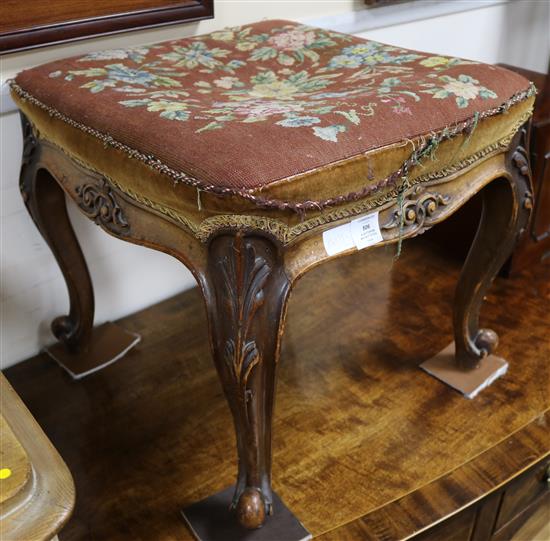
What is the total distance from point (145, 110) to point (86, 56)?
0.23 metres

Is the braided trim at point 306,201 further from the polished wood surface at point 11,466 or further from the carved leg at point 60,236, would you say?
the polished wood surface at point 11,466

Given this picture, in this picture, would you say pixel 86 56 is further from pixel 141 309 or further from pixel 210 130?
pixel 141 309

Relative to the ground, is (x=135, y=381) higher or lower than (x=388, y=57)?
lower

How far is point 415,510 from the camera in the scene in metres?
0.77

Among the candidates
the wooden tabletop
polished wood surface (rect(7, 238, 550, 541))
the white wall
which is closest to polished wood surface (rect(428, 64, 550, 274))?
polished wood surface (rect(7, 238, 550, 541))

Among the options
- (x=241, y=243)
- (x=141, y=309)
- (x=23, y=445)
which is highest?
(x=241, y=243)

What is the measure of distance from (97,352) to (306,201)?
0.57 m

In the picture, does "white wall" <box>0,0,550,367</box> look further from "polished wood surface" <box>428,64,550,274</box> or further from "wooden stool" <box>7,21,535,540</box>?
"polished wood surface" <box>428,64,550,274</box>

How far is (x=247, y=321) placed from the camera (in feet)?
1.96

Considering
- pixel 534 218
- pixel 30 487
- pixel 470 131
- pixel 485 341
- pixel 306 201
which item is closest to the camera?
pixel 30 487

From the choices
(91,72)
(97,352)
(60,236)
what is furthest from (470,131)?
(97,352)

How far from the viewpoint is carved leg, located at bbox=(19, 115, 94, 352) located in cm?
84

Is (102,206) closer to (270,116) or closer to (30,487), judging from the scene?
(270,116)

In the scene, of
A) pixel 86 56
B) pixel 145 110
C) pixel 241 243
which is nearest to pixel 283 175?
pixel 241 243
